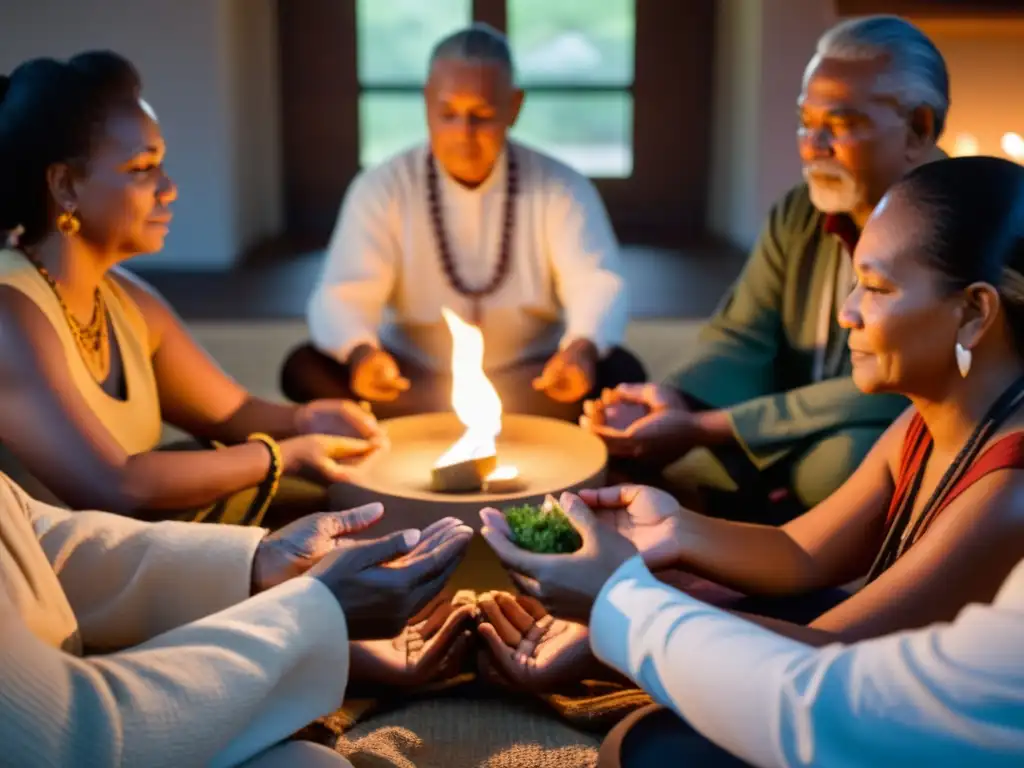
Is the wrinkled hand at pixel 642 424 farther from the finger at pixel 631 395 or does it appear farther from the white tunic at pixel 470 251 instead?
the white tunic at pixel 470 251

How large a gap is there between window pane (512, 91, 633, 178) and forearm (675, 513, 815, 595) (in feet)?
18.5

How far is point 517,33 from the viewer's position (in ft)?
23.8

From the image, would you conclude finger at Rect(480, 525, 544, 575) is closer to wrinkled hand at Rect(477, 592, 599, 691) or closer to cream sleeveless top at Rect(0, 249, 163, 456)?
wrinkled hand at Rect(477, 592, 599, 691)

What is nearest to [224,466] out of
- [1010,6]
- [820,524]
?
[820,524]

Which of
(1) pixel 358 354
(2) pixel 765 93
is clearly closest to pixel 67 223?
(1) pixel 358 354

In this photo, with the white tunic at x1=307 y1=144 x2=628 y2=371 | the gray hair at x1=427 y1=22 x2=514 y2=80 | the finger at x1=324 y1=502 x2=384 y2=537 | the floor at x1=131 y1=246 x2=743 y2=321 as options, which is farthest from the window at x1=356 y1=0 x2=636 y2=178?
the finger at x1=324 y1=502 x2=384 y2=537

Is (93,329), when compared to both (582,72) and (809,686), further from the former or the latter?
(582,72)

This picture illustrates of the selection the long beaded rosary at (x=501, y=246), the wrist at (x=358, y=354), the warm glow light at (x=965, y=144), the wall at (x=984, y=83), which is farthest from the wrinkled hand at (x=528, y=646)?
the wall at (x=984, y=83)

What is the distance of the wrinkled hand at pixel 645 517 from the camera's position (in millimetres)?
1846

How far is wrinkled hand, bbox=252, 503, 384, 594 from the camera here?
175 cm

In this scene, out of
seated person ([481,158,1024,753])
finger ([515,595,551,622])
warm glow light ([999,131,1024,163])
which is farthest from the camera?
warm glow light ([999,131,1024,163])

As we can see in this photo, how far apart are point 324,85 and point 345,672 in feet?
19.9

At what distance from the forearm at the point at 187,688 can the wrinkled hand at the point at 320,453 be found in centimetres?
73

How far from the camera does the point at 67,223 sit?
229 centimetres
